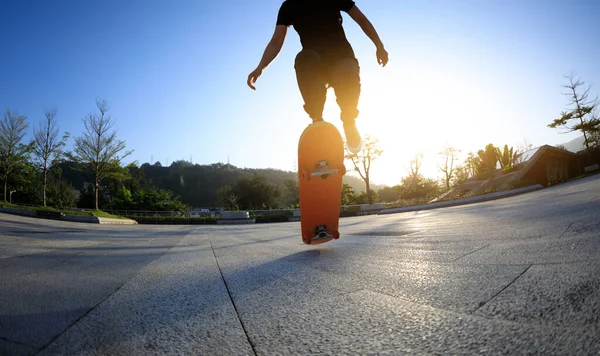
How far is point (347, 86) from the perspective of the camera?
2828 mm

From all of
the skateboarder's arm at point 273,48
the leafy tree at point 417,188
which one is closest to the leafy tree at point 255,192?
the leafy tree at point 417,188

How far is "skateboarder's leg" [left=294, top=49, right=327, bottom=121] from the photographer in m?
2.76

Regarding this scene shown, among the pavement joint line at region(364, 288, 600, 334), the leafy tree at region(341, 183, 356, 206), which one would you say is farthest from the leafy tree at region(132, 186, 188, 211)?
the pavement joint line at region(364, 288, 600, 334)

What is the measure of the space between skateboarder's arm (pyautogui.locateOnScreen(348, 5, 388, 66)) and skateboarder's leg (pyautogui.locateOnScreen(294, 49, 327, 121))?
29.4 inches

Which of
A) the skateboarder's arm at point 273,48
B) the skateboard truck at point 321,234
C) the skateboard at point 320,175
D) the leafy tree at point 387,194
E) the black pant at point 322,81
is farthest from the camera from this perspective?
the leafy tree at point 387,194

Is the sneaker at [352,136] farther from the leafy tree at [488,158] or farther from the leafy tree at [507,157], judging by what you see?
the leafy tree at [488,158]

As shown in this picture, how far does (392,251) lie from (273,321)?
1.13m

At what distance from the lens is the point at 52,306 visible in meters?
0.92

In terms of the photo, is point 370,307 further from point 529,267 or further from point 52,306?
point 52,306

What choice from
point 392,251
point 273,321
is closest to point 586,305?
point 273,321

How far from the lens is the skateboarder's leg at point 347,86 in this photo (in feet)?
9.18

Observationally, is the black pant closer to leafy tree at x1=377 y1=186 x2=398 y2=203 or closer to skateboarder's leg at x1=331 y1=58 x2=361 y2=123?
skateboarder's leg at x1=331 y1=58 x2=361 y2=123

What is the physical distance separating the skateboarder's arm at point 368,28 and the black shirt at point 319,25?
272 mm

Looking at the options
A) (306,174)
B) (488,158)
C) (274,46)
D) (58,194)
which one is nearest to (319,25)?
(274,46)
